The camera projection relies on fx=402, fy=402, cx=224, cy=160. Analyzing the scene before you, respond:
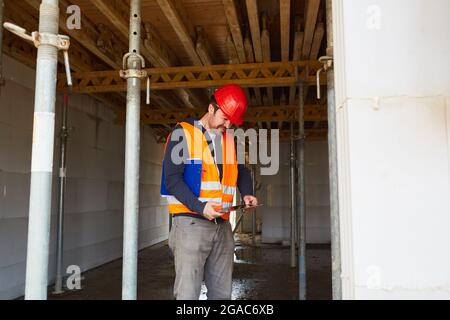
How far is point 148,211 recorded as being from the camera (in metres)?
11.7

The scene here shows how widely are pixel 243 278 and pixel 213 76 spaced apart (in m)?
3.79

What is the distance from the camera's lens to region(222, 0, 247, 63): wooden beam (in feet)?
15.6

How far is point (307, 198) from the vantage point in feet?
41.8

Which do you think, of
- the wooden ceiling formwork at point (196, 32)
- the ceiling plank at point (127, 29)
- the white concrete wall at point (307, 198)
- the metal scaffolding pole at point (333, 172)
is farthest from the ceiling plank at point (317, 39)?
the white concrete wall at point (307, 198)

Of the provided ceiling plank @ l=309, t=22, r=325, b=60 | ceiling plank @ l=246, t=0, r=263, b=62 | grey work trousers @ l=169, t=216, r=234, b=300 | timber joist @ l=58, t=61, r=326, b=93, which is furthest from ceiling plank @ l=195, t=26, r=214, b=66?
grey work trousers @ l=169, t=216, r=234, b=300

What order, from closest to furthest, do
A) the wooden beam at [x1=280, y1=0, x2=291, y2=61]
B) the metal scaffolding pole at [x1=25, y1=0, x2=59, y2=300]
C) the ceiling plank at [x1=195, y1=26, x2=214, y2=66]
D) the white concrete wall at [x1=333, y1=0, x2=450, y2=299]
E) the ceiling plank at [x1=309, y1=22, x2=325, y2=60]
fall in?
the white concrete wall at [x1=333, y1=0, x2=450, y2=299] < the metal scaffolding pole at [x1=25, y1=0, x2=59, y2=300] < the wooden beam at [x1=280, y1=0, x2=291, y2=61] < the ceiling plank at [x1=309, y1=22, x2=325, y2=60] < the ceiling plank at [x1=195, y1=26, x2=214, y2=66]

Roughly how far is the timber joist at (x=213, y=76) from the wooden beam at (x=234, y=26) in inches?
10.8

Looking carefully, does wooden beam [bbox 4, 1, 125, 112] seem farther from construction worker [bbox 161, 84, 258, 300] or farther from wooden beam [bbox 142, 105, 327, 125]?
construction worker [bbox 161, 84, 258, 300]

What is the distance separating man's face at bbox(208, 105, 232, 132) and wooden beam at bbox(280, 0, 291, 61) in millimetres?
2430

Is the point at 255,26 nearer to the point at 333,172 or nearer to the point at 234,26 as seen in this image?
the point at 234,26

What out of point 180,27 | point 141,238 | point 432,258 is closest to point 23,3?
point 180,27

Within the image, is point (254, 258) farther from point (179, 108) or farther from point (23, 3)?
point (23, 3)

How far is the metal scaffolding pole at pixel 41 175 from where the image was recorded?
1898mm
